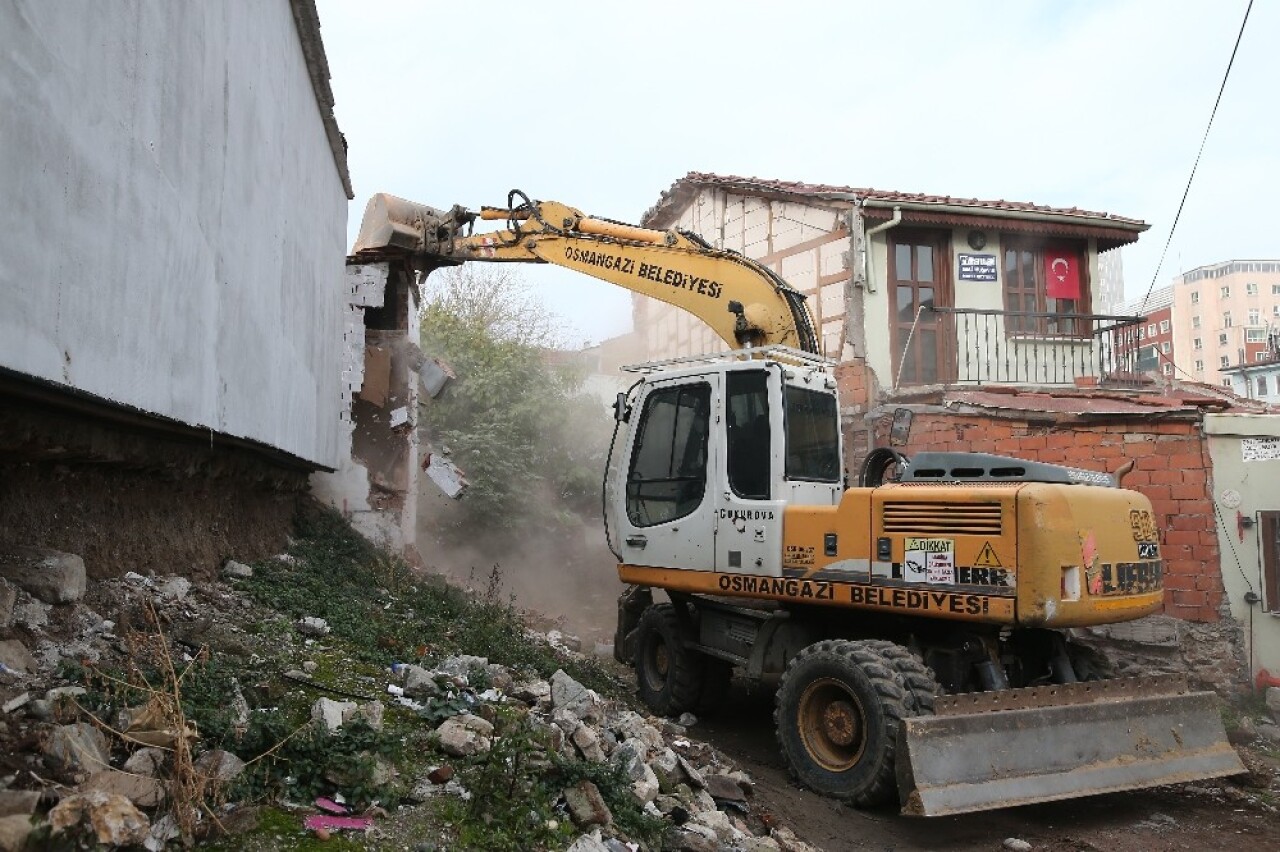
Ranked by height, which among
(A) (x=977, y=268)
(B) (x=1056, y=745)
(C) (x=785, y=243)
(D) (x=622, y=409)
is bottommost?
(B) (x=1056, y=745)

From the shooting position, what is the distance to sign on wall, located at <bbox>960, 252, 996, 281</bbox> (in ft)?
43.8

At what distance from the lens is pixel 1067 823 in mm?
4949

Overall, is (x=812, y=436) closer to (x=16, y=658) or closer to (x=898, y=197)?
(x=16, y=658)

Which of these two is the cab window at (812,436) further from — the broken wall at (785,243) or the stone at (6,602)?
the broken wall at (785,243)

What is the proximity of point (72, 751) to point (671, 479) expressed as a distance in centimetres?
450

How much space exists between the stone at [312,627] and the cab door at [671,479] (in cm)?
248

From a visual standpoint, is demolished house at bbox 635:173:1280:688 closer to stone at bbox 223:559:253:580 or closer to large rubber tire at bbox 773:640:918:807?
large rubber tire at bbox 773:640:918:807

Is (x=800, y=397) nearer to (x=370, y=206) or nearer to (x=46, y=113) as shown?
(x=46, y=113)

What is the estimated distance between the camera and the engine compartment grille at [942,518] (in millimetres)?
4875

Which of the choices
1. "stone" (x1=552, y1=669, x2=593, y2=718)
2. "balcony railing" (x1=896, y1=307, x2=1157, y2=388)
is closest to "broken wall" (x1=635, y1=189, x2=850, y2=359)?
"balcony railing" (x1=896, y1=307, x2=1157, y2=388)

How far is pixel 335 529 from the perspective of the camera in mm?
8852

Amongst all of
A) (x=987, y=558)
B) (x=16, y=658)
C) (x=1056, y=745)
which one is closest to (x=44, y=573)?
(x=16, y=658)

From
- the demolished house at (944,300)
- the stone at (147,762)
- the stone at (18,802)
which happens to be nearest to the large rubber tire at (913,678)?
the stone at (147,762)

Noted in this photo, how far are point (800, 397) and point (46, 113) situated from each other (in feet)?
15.5
